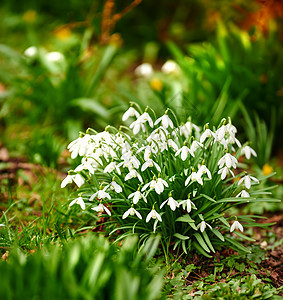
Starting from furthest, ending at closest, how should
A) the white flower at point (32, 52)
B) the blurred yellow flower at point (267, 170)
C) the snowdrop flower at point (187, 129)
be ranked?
the white flower at point (32, 52) < the blurred yellow flower at point (267, 170) < the snowdrop flower at point (187, 129)

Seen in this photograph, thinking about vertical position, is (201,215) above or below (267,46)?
below

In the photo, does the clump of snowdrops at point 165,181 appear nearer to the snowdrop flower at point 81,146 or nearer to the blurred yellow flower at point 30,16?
the snowdrop flower at point 81,146

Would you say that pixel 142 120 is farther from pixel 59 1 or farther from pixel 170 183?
pixel 59 1

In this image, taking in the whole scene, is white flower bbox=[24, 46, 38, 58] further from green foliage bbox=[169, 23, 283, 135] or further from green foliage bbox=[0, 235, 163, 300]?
green foliage bbox=[0, 235, 163, 300]

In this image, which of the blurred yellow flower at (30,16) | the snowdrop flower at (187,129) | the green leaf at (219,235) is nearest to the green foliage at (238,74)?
the snowdrop flower at (187,129)

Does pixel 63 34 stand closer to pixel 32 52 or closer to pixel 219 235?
pixel 32 52

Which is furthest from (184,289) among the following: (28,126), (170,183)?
(28,126)

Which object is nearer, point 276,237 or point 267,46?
point 276,237

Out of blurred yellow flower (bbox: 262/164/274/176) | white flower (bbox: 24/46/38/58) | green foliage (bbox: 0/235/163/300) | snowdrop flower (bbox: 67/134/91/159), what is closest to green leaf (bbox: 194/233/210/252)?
green foliage (bbox: 0/235/163/300)
